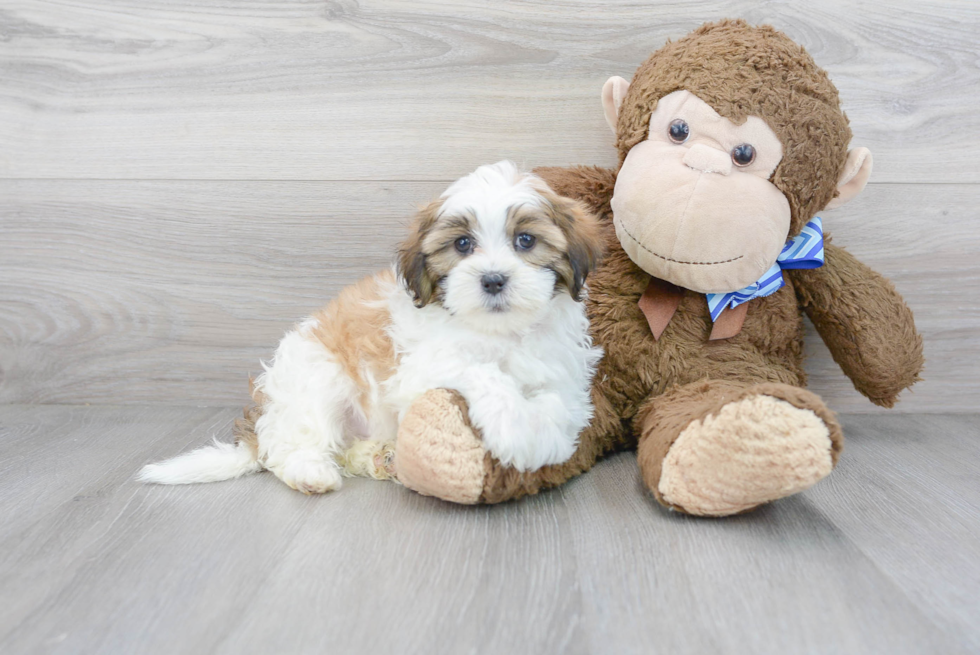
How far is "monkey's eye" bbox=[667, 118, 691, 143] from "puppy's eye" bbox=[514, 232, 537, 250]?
387 mm

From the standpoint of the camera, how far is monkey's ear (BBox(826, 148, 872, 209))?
1.46 metres

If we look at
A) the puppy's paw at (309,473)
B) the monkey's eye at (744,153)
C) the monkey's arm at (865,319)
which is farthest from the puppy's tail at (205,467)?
the monkey's arm at (865,319)

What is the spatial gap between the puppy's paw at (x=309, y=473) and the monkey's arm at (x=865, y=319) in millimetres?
1111

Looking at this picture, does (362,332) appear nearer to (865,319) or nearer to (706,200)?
(706,200)

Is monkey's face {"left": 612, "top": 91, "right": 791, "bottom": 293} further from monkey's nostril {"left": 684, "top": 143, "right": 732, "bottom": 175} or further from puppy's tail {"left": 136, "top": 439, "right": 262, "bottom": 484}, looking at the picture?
puppy's tail {"left": 136, "top": 439, "right": 262, "bottom": 484}

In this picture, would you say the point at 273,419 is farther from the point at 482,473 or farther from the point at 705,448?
the point at 705,448

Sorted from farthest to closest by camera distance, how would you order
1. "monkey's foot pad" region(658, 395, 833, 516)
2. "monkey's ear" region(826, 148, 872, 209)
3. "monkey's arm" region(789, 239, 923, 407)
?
1. "monkey's arm" region(789, 239, 923, 407)
2. "monkey's ear" region(826, 148, 872, 209)
3. "monkey's foot pad" region(658, 395, 833, 516)

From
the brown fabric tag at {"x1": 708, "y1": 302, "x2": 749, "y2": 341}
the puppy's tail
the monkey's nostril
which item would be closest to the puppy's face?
the monkey's nostril

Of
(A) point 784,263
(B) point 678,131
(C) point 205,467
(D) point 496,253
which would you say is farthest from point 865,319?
(C) point 205,467

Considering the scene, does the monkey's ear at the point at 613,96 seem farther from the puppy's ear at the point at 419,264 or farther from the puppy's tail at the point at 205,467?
the puppy's tail at the point at 205,467

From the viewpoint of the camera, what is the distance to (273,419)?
1469 millimetres

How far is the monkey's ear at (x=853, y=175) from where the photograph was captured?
4.77 ft

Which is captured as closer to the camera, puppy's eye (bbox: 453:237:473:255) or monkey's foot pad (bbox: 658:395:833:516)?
monkey's foot pad (bbox: 658:395:833:516)

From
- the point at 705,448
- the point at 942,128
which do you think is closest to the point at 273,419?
the point at 705,448
